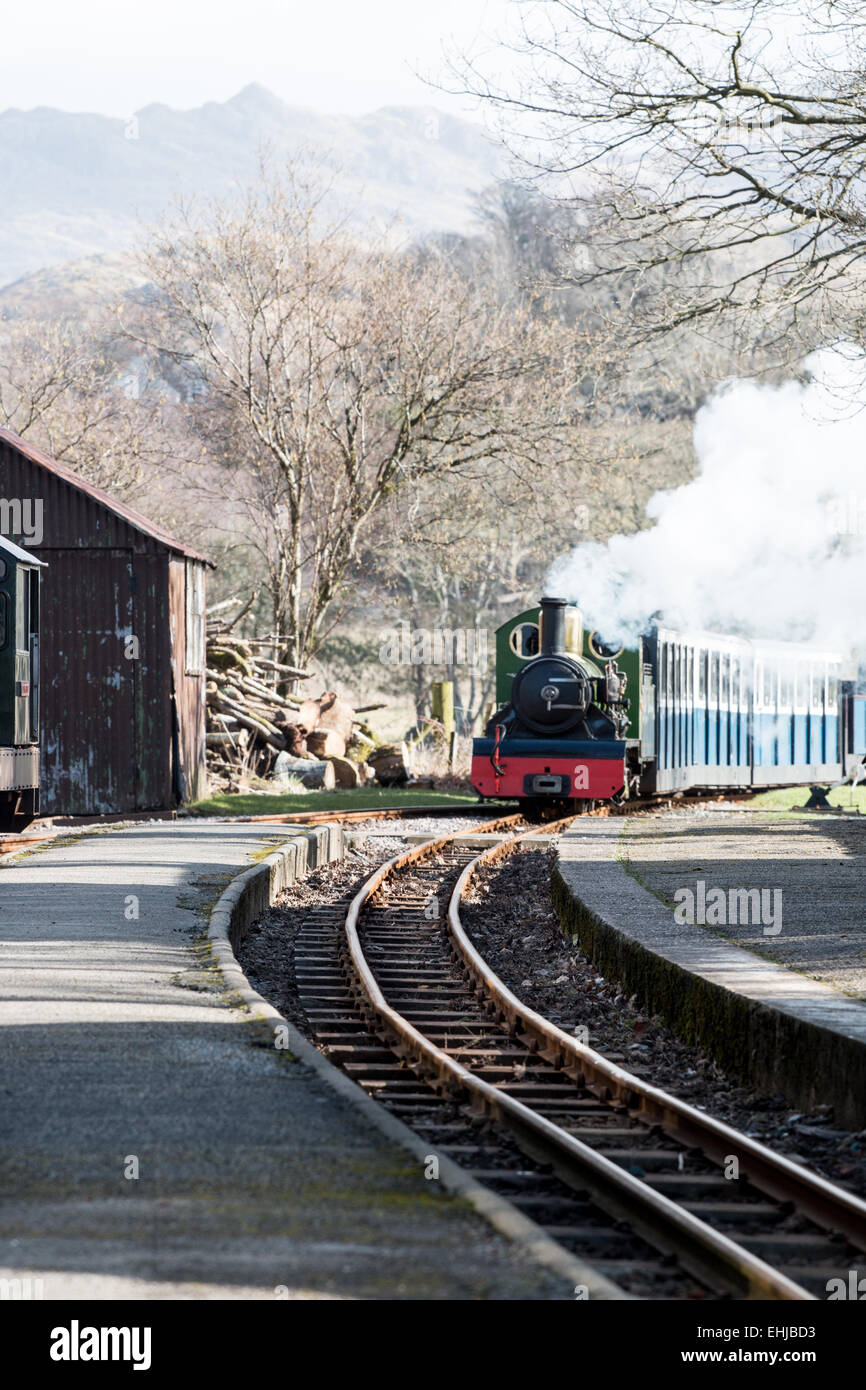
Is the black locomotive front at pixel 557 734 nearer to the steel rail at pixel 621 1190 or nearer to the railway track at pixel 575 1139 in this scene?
the railway track at pixel 575 1139

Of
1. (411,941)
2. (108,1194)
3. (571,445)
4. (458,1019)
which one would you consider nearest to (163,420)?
(571,445)

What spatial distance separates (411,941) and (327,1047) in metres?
4.04

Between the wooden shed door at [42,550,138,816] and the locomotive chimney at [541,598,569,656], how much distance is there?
19.3 feet

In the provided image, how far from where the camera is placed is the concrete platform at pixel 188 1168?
4395mm

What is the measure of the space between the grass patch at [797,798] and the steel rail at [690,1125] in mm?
18507

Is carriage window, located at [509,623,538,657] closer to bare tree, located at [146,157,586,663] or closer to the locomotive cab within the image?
the locomotive cab

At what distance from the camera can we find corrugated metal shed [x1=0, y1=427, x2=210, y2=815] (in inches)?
898

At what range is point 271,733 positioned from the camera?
28.1m

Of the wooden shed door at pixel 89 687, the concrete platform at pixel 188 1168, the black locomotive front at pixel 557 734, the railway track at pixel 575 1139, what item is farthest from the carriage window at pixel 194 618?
the concrete platform at pixel 188 1168

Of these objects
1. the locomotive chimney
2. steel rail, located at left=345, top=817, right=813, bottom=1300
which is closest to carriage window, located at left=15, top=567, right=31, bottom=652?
the locomotive chimney

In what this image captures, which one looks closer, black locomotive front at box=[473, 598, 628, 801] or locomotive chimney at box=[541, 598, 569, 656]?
black locomotive front at box=[473, 598, 628, 801]

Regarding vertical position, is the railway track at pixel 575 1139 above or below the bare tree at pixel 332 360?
below

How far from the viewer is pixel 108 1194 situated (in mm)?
5148
